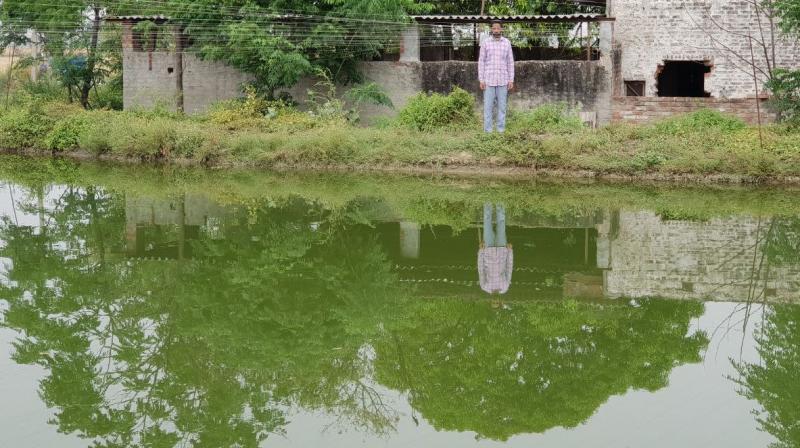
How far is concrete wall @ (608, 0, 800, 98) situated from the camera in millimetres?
19438

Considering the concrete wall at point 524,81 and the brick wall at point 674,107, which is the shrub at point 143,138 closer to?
the concrete wall at point 524,81

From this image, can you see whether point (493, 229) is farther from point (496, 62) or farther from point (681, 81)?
point (681, 81)

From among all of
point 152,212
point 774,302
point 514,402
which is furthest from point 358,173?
point 514,402

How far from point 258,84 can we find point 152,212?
8.57 m

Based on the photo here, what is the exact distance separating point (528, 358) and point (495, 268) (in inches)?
112

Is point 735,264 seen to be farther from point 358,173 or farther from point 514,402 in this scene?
point 358,173

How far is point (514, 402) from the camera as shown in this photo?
5824 millimetres

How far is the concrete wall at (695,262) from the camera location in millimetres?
8484

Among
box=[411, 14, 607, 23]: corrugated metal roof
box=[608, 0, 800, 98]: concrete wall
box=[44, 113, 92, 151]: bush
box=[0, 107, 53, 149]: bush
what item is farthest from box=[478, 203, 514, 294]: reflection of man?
box=[0, 107, 53, 149]: bush

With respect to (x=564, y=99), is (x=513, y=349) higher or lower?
lower

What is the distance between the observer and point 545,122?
17.5 m

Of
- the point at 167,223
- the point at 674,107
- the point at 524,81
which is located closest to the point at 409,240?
the point at 167,223

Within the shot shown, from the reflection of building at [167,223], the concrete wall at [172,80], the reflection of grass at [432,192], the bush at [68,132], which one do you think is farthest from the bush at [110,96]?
the reflection of building at [167,223]

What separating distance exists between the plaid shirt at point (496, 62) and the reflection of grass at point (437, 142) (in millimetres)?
962
